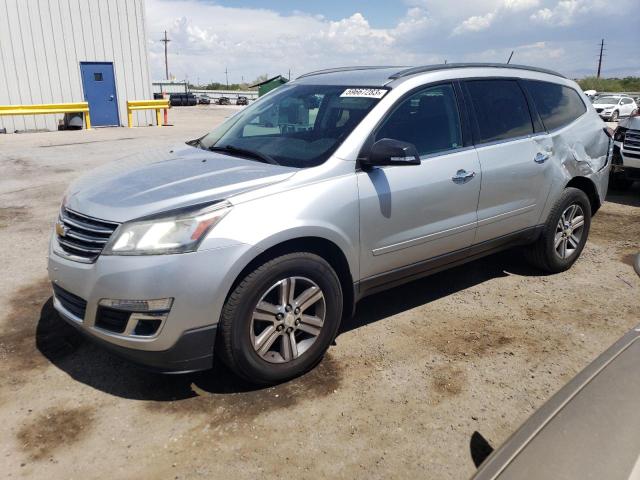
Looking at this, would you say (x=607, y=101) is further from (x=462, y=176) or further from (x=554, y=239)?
(x=462, y=176)

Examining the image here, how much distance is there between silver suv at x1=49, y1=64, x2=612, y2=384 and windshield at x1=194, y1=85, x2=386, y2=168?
0.01m

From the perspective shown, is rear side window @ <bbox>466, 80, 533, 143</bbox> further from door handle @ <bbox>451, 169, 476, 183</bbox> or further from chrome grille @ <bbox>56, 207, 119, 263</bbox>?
chrome grille @ <bbox>56, 207, 119, 263</bbox>

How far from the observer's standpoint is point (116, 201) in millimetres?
2865

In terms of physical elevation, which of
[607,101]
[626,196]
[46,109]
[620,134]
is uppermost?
[46,109]

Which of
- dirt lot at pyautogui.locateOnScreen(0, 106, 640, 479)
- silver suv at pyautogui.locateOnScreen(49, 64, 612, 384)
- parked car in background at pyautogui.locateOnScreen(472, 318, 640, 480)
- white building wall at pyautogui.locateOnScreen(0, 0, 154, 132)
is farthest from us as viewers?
white building wall at pyautogui.locateOnScreen(0, 0, 154, 132)

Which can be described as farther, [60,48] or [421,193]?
[60,48]

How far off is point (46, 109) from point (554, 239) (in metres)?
17.3

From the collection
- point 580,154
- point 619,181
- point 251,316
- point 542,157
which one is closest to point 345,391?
point 251,316

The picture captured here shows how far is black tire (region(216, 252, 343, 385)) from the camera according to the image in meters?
2.76

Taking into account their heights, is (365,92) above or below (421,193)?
above

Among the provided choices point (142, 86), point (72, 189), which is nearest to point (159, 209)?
point (72, 189)

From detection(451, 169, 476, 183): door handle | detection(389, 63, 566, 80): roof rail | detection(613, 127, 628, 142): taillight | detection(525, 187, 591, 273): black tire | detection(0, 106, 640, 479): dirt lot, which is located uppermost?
detection(389, 63, 566, 80): roof rail

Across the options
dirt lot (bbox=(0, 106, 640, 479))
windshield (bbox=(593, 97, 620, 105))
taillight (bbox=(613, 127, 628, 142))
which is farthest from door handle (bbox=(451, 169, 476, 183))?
windshield (bbox=(593, 97, 620, 105))

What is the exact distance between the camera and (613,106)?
28016mm
